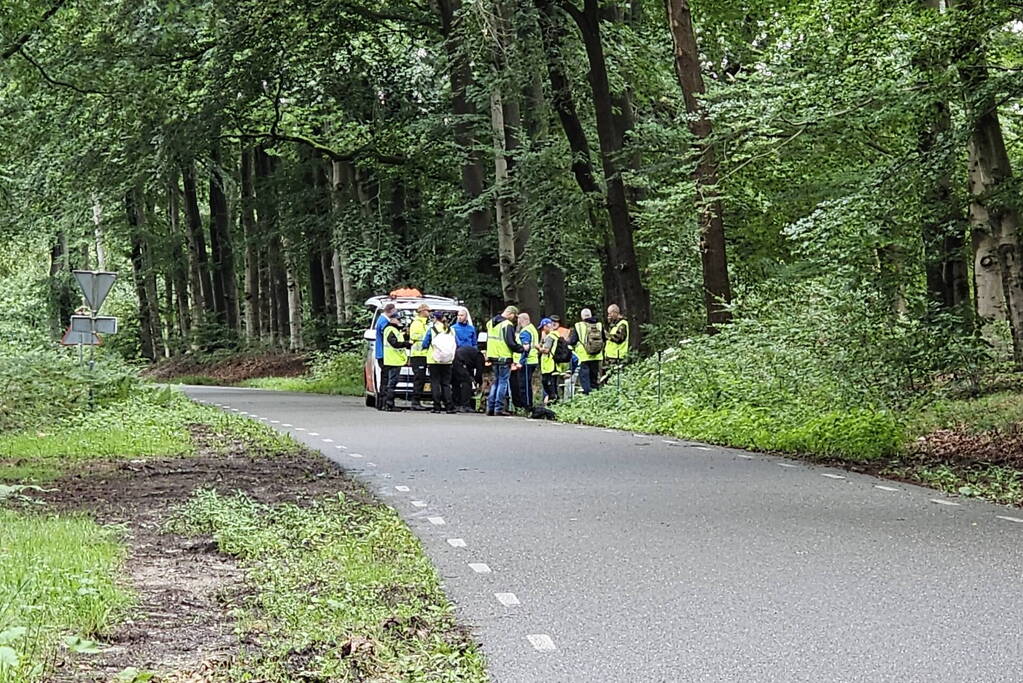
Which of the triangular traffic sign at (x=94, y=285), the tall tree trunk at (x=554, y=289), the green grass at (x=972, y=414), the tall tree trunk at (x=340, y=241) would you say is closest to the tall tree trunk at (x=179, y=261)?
the tall tree trunk at (x=340, y=241)

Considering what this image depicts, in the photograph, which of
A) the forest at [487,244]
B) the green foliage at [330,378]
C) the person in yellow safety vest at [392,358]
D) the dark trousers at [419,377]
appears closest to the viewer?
the forest at [487,244]

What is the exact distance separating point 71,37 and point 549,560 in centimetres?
2030

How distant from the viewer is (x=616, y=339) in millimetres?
25812

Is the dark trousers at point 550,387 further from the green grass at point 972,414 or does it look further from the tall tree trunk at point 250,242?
the tall tree trunk at point 250,242

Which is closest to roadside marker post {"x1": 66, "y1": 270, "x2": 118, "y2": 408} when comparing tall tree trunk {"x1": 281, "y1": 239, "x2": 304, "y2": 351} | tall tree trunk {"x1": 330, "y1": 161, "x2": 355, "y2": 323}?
tall tree trunk {"x1": 330, "y1": 161, "x2": 355, "y2": 323}

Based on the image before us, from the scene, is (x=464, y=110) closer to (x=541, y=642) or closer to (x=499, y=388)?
(x=499, y=388)

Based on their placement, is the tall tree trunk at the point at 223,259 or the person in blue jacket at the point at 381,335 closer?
the person in blue jacket at the point at 381,335

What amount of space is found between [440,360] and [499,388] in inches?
52.2

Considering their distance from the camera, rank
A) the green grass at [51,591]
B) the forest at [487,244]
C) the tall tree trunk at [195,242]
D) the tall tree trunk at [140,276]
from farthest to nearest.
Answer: the tall tree trunk at [195,242], the tall tree trunk at [140,276], the forest at [487,244], the green grass at [51,591]

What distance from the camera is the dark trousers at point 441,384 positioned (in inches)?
1000

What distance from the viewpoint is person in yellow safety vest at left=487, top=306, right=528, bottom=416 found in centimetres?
2406

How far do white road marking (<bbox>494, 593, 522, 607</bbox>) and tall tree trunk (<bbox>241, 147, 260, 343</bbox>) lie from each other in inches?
1415

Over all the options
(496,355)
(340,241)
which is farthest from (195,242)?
(496,355)

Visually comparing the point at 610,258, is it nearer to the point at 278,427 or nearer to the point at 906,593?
the point at 278,427
